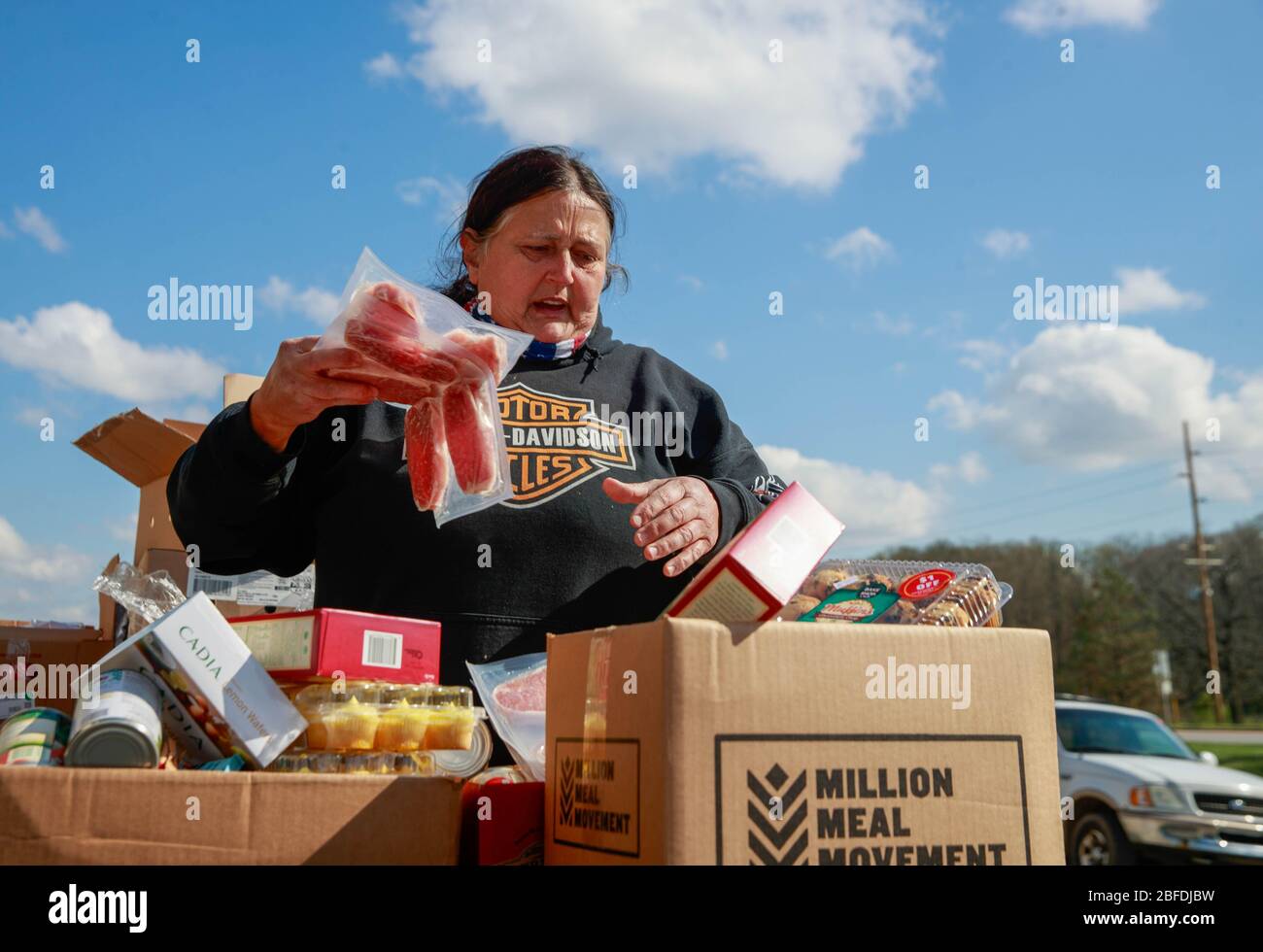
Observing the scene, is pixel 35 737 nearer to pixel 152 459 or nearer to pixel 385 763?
pixel 385 763

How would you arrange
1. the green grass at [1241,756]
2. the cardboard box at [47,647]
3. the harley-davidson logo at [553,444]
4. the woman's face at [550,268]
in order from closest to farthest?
1. the harley-davidson logo at [553,444]
2. the woman's face at [550,268]
3. the cardboard box at [47,647]
4. the green grass at [1241,756]

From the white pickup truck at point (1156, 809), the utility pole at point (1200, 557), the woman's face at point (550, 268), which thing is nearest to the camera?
the woman's face at point (550, 268)

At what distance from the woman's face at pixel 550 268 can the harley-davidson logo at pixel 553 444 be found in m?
0.19

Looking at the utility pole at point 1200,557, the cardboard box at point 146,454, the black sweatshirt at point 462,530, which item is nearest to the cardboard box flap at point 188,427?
the cardboard box at point 146,454

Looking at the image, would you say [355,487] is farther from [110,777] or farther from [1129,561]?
[1129,561]

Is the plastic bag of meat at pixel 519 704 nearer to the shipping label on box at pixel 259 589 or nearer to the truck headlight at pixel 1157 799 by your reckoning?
the shipping label on box at pixel 259 589

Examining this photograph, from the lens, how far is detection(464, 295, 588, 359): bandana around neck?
269 centimetres

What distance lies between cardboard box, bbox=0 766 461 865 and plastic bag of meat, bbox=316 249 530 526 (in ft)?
2.32

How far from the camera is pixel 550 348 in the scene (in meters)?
2.69

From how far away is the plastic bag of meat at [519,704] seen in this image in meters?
1.80

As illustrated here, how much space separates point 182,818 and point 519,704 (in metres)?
0.65

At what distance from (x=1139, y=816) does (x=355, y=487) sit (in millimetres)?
8641

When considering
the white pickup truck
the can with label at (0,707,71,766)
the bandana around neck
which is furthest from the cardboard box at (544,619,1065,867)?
the white pickup truck

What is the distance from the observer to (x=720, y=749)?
4.32 feet
